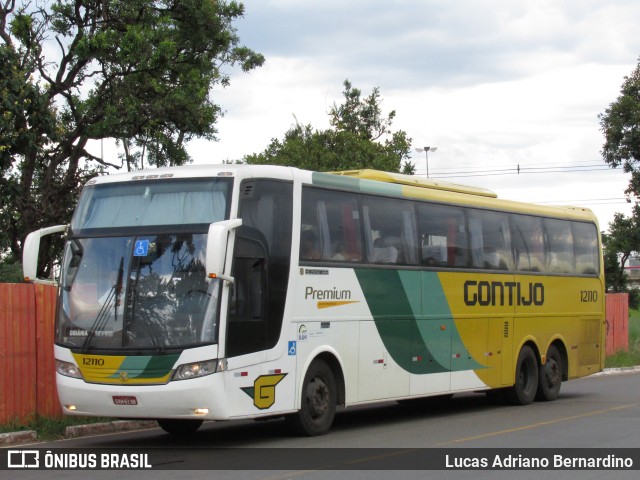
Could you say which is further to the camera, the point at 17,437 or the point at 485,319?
the point at 485,319

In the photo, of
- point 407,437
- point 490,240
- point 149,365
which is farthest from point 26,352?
point 490,240

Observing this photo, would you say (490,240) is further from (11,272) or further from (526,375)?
Answer: (11,272)

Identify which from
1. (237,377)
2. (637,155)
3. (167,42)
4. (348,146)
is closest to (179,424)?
(237,377)

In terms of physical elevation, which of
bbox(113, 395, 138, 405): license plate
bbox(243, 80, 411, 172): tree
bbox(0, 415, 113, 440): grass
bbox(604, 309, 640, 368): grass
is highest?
bbox(243, 80, 411, 172): tree

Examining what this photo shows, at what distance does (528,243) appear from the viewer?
62.1 ft

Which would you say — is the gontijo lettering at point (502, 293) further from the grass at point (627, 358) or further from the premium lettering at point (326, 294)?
the grass at point (627, 358)

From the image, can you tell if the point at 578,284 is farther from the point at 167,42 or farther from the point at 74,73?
the point at 74,73

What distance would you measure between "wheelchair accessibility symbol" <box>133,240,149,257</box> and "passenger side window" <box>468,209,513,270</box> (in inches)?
271

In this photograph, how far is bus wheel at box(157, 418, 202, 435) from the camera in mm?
13922

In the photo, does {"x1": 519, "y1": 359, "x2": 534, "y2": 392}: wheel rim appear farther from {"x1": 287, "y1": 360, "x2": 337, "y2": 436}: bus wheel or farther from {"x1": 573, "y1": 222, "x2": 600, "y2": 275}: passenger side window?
{"x1": 287, "y1": 360, "x2": 337, "y2": 436}: bus wheel

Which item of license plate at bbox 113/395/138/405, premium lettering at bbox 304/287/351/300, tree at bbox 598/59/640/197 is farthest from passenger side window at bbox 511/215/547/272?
tree at bbox 598/59/640/197

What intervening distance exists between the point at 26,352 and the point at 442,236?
263 inches

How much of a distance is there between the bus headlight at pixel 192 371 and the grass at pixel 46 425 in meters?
3.01

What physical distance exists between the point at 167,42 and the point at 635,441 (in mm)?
14191
